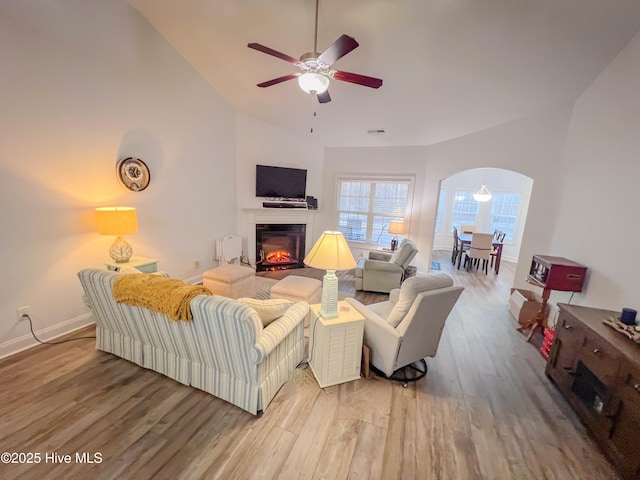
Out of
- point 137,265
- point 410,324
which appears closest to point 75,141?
point 137,265

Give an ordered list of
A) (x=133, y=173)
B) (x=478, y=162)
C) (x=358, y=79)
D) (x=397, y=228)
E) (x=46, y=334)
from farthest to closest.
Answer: (x=397, y=228)
(x=478, y=162)
(x=133, y=173)
(x=46, y=334)
(x=358, y=79)

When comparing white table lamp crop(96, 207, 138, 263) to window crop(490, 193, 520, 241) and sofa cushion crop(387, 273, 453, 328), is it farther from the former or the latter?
window crop(490, 193, 520, 241)

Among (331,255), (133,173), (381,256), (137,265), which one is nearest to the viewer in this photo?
(331,255)

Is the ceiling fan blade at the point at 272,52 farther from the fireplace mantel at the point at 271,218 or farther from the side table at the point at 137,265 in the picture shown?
the fireplace mantel at the point at 271,218

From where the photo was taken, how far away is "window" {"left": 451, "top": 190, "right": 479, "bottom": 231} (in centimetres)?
833

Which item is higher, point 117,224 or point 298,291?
point 117,224

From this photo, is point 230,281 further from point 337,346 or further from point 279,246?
point 279,246

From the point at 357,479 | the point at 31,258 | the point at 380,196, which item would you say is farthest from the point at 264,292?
the point at 380,196

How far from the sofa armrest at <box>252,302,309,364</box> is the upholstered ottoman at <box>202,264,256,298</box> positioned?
175 cm

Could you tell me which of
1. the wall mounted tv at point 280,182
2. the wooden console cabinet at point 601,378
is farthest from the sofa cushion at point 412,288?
the wall mounted tv at point 280,182

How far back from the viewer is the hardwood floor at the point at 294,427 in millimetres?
1631

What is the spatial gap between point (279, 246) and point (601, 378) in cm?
506

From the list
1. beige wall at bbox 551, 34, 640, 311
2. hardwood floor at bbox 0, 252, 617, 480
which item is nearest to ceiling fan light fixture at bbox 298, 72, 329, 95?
hardwood floor at bbox 0, 252, 617, 480

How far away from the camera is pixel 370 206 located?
20.4 ft
